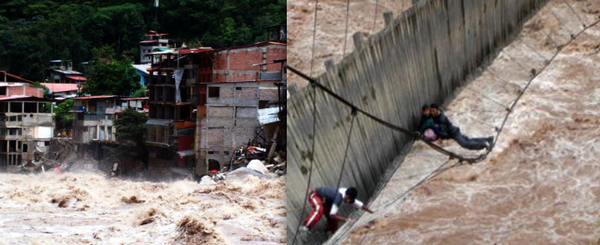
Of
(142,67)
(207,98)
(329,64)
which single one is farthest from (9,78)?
(329,64)

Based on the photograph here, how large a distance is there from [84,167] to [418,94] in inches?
116

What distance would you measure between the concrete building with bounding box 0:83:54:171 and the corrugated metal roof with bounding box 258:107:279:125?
6.02 ft

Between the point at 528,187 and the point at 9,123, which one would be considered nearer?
the point at 528,187

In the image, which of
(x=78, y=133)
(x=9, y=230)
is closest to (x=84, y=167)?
(x=78, y=133)

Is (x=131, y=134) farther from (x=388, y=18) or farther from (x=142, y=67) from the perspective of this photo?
(x=388, y=18)

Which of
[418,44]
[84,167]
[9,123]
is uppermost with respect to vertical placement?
[418,44]

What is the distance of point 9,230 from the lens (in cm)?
584

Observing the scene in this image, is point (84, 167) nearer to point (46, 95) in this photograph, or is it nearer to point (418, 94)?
point (46, 95)

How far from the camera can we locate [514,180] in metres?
2.53

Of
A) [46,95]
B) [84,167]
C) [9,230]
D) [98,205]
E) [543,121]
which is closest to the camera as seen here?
[543,121]

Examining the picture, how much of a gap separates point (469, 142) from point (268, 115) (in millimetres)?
1001

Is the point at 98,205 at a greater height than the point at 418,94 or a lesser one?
lesser

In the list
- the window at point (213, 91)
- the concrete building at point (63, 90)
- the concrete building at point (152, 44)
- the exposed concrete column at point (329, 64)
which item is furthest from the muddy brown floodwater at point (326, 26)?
the concrete building at point (63, 90)

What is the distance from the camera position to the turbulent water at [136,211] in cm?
444
